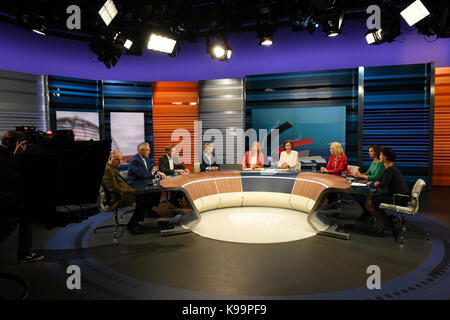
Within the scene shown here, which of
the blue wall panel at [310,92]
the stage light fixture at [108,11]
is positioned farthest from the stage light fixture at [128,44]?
the blue wall panel at [310,92]

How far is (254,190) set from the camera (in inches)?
213

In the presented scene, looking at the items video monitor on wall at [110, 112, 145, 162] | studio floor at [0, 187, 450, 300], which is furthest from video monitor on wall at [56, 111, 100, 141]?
studio floor at [0, 187, 450, 300]

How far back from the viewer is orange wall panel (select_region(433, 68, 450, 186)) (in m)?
6.96

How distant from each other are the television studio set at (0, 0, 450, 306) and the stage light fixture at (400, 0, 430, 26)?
0.07 feet

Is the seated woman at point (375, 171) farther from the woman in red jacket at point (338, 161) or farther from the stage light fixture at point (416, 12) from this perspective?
the stage light fixture at point (416, 12)

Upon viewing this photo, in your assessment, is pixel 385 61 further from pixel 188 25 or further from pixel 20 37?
pixel 20 37

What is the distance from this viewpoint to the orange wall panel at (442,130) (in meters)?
6.96

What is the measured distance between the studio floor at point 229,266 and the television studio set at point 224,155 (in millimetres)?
23

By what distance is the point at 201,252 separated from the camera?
11.6ft

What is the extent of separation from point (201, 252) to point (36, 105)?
576 centimetres

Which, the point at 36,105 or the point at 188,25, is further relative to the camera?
the point at 36,105

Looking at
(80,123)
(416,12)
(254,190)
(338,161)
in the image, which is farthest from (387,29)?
(80,123)
